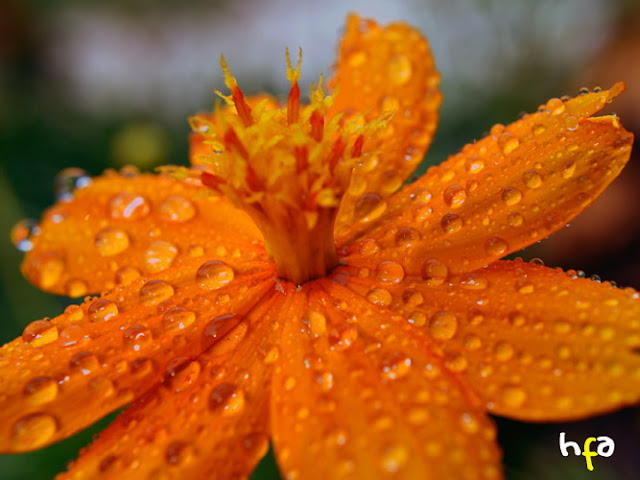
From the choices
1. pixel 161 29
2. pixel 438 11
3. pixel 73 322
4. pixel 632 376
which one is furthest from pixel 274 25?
pixel 632 376

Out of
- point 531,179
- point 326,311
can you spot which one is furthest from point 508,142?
point 326,311

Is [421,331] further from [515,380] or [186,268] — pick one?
[186,268]

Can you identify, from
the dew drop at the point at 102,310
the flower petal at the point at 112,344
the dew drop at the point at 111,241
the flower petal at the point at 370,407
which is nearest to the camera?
the flower petal at the point at 370,407

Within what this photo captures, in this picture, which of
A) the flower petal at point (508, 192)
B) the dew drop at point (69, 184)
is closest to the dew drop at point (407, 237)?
the flower petal at point (508, 192)

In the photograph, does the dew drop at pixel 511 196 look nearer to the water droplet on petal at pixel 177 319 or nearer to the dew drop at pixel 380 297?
the dew drop at pixel 380 297

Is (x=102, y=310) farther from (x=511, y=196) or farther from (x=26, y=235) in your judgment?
(x=511, y=196)

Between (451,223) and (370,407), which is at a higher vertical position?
(451,223)

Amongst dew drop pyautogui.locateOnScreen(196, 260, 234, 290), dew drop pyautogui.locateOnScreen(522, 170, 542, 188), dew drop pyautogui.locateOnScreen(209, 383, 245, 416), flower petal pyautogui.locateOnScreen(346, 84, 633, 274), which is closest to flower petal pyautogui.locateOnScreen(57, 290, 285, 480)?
dew drop pyautogui.locateOnScreen(209, 383, 245, 416)
